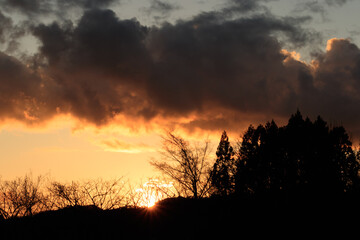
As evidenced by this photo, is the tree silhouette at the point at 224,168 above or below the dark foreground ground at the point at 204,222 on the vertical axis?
above

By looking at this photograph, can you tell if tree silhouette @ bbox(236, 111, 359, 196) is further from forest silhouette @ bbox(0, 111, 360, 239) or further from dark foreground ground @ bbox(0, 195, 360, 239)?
dark foreground ground @ bbox(0, 195, 360, 239)

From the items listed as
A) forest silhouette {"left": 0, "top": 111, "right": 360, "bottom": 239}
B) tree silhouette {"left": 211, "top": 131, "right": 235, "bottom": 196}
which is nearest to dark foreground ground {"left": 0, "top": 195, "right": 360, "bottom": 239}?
forest silhouette {"left": 0, "top": 111, "right": 360, "bottom": 239}

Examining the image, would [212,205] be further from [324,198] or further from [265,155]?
[265,155]

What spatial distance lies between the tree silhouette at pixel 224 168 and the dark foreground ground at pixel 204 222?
20.7 m

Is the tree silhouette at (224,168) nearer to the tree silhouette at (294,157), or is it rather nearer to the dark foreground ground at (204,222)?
the tree silhouette at (294,157)

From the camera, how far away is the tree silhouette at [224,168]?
184 ft

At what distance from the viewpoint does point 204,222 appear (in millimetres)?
30641

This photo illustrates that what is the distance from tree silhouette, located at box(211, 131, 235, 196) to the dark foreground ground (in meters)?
20.7

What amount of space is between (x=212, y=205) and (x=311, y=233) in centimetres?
Answer: 836

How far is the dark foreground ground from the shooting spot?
29.0 metres

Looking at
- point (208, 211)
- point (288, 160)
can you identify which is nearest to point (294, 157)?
point (288, 160)

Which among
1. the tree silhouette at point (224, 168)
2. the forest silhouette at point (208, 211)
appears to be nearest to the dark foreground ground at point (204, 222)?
the forest silhouette at point (208, 211)

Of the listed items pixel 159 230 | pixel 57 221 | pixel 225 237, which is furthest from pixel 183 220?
pixel 57 221

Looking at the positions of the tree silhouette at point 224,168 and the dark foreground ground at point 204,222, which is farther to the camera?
the tree silhouette at point 224,168
